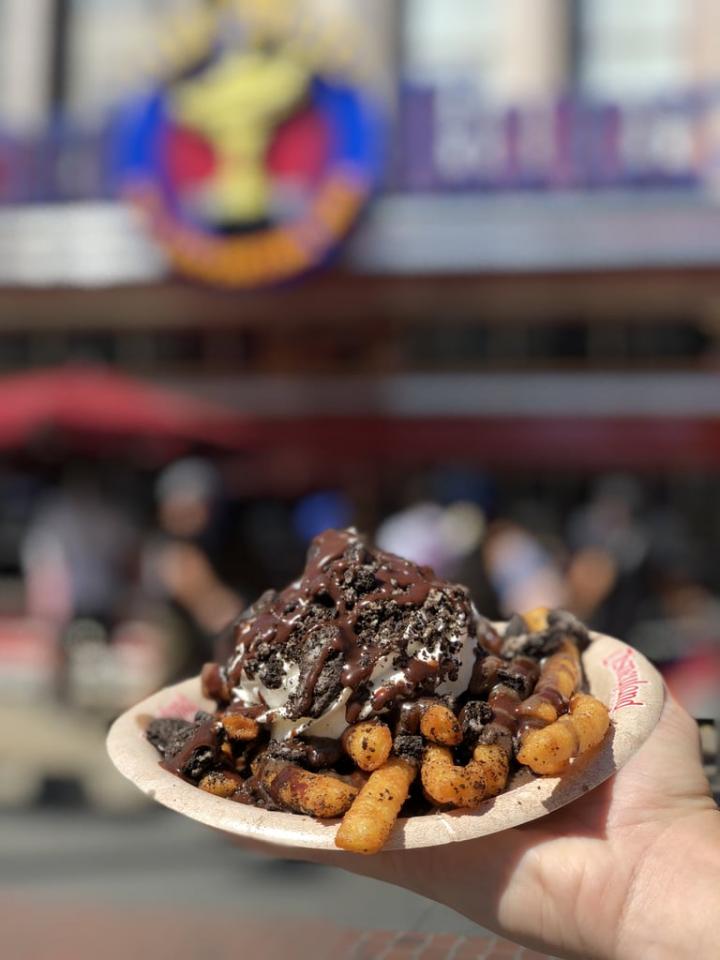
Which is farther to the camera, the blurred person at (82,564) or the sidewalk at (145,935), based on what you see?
the blurred person at (82,564)

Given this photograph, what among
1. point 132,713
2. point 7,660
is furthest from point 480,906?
point 7,660

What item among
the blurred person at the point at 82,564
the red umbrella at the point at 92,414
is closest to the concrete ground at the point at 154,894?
the blurred person at the point at 82,564

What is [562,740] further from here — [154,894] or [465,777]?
[154,894]

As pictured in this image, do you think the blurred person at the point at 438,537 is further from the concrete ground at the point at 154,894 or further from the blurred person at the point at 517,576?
the concrete ground at the point at 154,894

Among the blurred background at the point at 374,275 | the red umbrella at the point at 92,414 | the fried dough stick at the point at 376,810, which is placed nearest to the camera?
the fried dough stick at the point at 376,810

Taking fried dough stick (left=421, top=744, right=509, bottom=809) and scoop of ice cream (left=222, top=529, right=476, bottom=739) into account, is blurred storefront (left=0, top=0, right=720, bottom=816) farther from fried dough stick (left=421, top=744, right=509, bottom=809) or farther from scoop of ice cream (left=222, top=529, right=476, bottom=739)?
fried dough stick (left=421, top=744, right=509, bottom=809)

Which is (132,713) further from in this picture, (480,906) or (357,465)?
(357,465)

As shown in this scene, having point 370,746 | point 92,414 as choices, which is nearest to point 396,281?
point 92,414
